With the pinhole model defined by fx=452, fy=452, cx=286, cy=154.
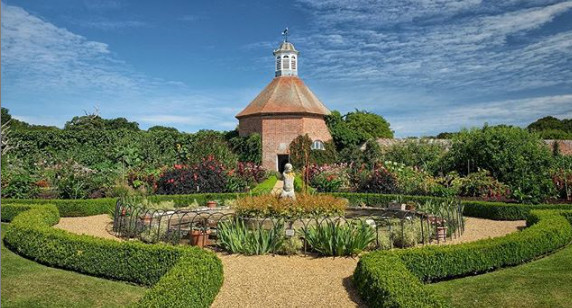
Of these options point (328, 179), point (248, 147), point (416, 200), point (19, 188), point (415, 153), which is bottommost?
point (416, 200)

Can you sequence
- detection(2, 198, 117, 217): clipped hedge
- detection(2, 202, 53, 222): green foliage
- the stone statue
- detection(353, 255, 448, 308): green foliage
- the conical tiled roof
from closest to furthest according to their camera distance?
1. detection(353, 255, 448, 308): green foliage
2. the stone statue
3. detection(2, 202, 53, 222): green foliage
4. detection(2, 198, 117, 217): clipped hedge
5. the conical tiled roof

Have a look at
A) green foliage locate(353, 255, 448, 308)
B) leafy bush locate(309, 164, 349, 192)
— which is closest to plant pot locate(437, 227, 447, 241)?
green foliage locate(353, 255, 448, 308)

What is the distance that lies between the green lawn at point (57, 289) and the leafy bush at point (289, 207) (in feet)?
11.3

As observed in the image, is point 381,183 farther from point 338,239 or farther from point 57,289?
point 57,289

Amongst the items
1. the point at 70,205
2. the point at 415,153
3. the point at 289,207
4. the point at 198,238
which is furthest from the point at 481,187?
the point at 70,205

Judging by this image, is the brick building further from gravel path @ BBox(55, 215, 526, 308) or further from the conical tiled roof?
gravel path @ BBox(55, 215, 526, 308)

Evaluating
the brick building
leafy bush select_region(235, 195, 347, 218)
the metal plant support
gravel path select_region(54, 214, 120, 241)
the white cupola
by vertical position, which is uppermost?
the white cupola

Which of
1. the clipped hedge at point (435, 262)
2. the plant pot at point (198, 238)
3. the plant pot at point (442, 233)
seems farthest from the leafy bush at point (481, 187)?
the plant pot at point (198, 238)

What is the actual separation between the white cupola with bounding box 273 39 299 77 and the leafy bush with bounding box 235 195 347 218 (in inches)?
919

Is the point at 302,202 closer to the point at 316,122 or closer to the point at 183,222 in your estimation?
the point at 183,222

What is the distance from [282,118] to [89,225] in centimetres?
1757

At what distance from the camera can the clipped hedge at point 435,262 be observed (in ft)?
17.4

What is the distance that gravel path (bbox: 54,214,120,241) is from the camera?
1095 centimetres

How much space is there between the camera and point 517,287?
6.66m
